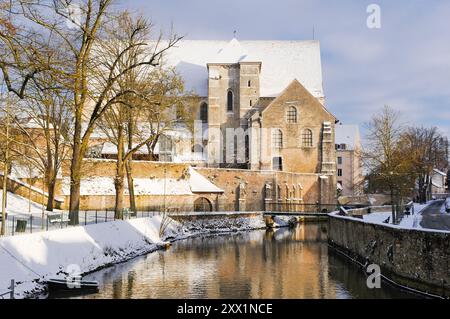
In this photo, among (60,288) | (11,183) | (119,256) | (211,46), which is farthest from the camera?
(211,46)

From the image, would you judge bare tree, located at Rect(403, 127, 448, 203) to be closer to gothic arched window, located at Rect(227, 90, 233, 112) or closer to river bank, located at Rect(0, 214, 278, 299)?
gothic arched window, located at Rect(227, 90, 233, 112)

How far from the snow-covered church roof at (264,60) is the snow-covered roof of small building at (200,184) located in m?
14.8

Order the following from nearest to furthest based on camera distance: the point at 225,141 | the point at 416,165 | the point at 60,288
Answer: the point at 60,288
the point at 416,165
the point at 225,141

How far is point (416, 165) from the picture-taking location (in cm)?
4572

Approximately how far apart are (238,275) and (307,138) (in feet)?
114

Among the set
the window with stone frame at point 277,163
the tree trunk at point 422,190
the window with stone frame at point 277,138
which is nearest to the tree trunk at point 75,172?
the window with stone frame at point 277,163

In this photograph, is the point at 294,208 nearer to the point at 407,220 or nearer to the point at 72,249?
the point at 407,220

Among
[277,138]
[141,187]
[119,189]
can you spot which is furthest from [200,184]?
[119,189]

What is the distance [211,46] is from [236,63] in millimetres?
5887

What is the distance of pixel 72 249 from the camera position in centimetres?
1884

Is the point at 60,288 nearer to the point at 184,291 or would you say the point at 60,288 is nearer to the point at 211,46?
the point at 184,291

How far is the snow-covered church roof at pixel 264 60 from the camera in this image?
2234 inches

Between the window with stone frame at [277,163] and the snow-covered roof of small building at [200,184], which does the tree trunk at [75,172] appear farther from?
the window with stone frame at [277,163]
